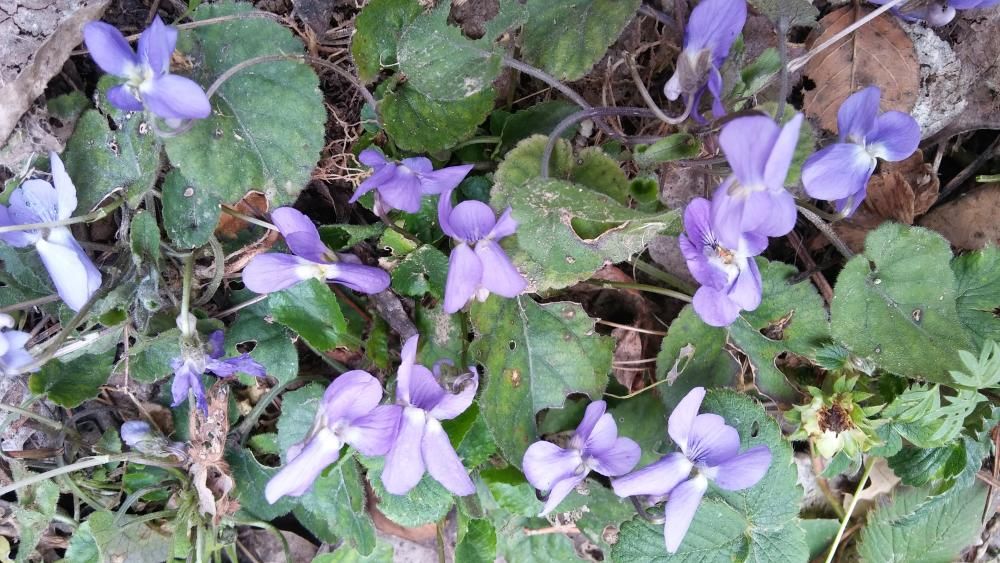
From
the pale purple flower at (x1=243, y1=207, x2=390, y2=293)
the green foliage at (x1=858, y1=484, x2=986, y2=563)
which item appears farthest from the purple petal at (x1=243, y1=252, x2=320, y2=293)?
the green foliage at (x1=858, y1=484, x2=986, y2=563)

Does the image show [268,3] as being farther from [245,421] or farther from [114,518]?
[114,518]

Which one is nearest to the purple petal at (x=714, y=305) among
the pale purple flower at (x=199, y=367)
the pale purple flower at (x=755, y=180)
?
the pale purple flower at (x=755, y=180)

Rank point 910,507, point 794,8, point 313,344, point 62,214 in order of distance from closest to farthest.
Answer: point 794,8
point 62,214
point 313,344
point 910,507

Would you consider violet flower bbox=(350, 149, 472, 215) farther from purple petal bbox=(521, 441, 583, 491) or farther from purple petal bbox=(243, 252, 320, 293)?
purple petal bbox=(521, 441, 583, 491)

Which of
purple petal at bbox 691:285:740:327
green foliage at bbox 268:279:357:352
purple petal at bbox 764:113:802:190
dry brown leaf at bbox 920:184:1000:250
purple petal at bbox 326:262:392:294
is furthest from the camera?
dry brown leaf at bbox 920:184:1000:250

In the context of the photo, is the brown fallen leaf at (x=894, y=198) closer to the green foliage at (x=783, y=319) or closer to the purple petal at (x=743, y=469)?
the green foliage at (x=783, y=319)

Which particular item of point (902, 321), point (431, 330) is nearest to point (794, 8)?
point (902, 321)
